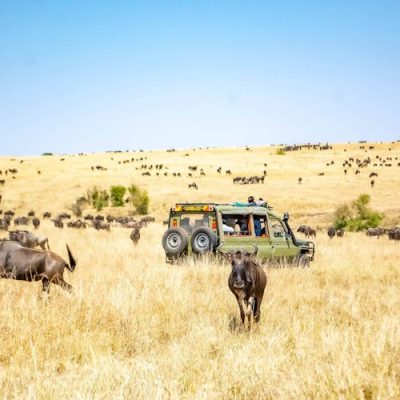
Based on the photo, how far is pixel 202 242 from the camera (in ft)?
39.2

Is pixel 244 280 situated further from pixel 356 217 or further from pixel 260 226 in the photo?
pixel 356 217

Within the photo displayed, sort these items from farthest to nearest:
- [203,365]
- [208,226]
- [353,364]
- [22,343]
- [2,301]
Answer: [208,226] < [2,301] < [22,343] < [203,365] < [353,364]

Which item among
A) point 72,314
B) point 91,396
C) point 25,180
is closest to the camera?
point 91,396

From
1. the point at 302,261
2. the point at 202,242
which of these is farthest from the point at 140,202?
the point at 202,242

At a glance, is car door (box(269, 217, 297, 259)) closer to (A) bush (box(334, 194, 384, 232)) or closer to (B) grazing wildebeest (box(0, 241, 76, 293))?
(B) grazing wildebeest (box(0, 241, 76, 293))

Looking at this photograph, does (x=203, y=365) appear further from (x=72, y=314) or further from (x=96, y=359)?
(x=72, y=314)

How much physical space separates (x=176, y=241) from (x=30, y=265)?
15.5 feet

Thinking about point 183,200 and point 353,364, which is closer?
point 353,364

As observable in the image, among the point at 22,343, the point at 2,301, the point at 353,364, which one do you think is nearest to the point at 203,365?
the point at 353,364

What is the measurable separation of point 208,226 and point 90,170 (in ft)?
262

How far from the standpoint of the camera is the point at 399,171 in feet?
251

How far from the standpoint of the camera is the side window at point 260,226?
12.6 metres

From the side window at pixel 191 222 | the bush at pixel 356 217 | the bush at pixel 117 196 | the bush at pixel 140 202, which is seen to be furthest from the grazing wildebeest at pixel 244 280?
the bush at pixel 117 196

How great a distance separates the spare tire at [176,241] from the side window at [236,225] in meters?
1.04
